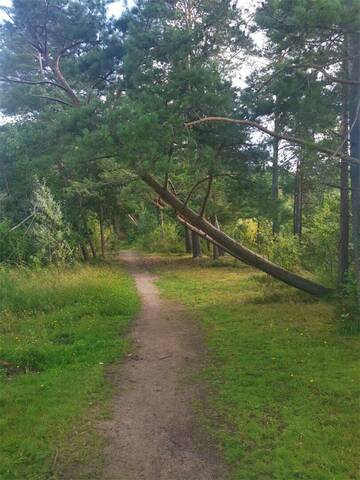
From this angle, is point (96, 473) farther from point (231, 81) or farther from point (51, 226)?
point (51, 226)

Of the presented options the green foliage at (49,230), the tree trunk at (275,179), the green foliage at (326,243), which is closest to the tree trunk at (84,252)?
the green foliage at (49,230)

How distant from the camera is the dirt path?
13.8 feet

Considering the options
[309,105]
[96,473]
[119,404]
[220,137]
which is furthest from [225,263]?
[96,473]

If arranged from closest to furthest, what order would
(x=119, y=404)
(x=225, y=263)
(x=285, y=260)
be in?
(x=119, y=404)
(x=285, y=260)
(x=225, y=263)

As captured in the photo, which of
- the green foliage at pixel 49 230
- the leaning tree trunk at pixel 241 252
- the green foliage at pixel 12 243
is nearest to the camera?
the leaning tree trunk at pixel 241 252

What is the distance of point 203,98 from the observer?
344 inches

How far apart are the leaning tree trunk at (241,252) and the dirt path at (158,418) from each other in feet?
11.7

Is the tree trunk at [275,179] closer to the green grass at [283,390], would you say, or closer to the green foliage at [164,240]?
the green grass at [283,390]

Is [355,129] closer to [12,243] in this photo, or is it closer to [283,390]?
[283,390]

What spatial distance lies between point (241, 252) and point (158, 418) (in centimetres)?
739

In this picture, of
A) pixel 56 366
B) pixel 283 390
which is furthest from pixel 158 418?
pixel 56 366

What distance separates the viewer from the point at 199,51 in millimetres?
9633

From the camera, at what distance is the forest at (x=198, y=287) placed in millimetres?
4734

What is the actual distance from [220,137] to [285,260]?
19.0 ft
